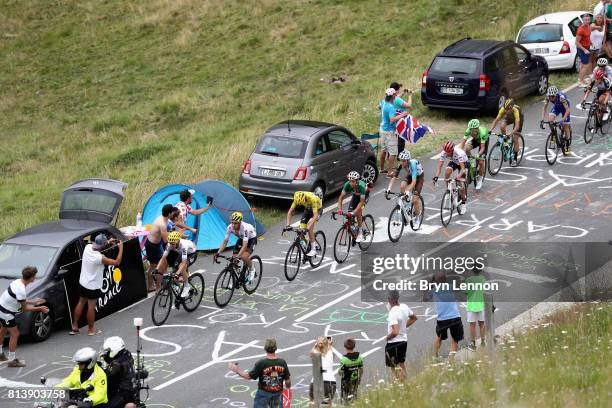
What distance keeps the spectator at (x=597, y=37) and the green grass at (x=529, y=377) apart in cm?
1687

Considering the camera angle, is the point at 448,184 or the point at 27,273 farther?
the point at 448,184

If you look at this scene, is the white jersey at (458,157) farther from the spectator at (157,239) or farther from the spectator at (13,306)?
the spectator at (13,306)

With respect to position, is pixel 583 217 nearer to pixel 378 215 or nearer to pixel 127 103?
pixel 378 215

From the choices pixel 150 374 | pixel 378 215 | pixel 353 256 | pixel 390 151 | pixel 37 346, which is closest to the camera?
pixel 150 374

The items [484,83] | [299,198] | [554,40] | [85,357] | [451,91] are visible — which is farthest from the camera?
[554,40]

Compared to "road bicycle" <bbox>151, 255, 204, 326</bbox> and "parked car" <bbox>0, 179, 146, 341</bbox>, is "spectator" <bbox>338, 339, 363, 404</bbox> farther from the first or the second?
"parked car" <bbox>0, 179, 146, 341</bbox>

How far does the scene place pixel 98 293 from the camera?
17094 millimetres

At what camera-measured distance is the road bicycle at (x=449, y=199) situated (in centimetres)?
2086

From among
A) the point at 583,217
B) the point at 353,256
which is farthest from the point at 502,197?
the point at 353,256

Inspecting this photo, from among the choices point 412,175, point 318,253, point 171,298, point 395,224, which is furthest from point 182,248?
point 412,175

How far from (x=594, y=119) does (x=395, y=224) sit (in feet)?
25.2

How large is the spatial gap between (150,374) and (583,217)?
9747 mm

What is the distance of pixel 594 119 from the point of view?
25.5 meters

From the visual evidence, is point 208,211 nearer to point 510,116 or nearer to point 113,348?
point 510,116
